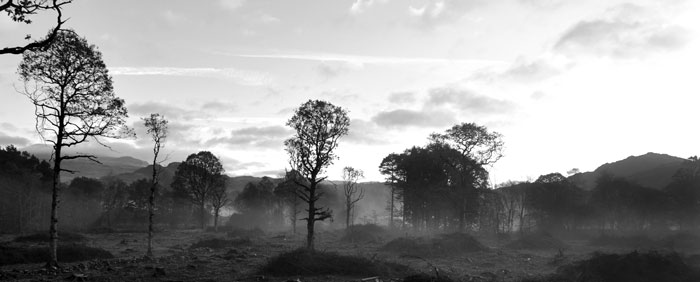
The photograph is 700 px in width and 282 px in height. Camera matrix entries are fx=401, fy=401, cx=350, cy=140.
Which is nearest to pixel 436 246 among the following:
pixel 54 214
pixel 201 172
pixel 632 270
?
pixel 632 270

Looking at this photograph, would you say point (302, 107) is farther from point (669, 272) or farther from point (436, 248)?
point (669, 272)

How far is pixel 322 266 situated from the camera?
63.1ft

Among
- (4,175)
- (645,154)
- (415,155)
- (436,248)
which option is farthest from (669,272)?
(645,154)

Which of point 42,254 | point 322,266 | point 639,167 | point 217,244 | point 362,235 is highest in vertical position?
point 639,167

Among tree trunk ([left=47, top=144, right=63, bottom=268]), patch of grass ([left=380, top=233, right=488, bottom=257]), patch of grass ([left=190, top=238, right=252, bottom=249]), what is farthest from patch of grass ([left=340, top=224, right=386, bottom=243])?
tree trunk ([left=47, top=144, right=63, bottom=268])

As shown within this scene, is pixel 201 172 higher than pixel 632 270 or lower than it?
higher

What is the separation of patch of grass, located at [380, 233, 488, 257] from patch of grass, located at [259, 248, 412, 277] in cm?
1173

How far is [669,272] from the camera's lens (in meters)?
18.8

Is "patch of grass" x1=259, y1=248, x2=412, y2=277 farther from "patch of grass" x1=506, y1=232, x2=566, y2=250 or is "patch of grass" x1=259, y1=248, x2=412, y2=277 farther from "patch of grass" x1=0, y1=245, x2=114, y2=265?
"patch of grass" x1=506, y1=232, x2=566, y2=250

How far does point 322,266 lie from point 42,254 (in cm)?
1653

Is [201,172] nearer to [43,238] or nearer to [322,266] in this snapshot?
[43,238]

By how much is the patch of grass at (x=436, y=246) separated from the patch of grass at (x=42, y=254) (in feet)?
69.4

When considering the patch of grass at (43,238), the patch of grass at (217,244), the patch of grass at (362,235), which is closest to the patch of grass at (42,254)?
the patch of grass at (217,244)

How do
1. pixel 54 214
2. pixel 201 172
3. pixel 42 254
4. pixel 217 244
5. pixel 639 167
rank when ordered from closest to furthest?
pixel 54 214 < pixel 42 254 < pixel 217 244 < pixel 201 172 < pixel 639 167
